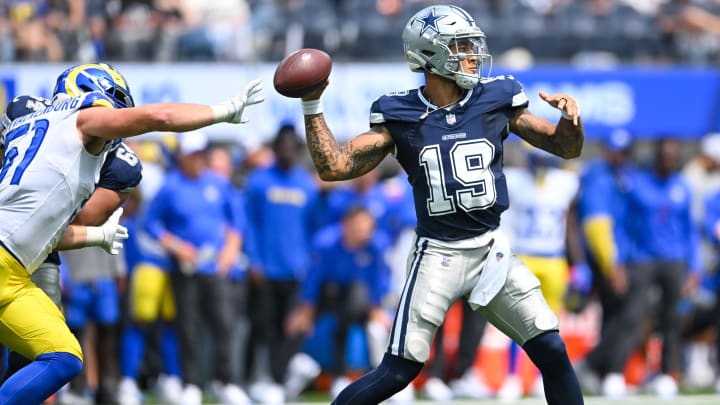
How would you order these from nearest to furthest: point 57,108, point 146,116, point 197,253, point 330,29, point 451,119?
1. point 146,116
2. point 57,108
3. point 451,119
4. point 197,253
5. point 330,29

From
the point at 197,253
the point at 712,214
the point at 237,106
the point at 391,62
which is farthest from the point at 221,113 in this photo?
the point at 391,62

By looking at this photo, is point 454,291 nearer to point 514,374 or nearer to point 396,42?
point 514,374

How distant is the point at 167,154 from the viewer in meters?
9.56

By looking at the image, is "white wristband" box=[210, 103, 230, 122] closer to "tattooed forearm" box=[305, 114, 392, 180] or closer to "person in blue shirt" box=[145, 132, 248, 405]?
"tattooed forearm" box=[305, 114, 392, 180]

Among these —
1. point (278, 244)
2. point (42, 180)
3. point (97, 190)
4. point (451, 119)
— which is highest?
point (451, 119)

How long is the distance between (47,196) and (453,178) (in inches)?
66.3

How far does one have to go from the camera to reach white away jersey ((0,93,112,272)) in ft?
16.3

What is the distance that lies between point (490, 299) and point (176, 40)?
712cm

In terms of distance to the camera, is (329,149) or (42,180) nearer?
(42,180)

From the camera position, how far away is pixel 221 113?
4.88m

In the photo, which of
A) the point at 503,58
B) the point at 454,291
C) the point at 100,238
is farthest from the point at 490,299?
the point at 503,58

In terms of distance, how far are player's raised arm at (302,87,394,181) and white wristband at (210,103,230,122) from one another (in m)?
0.44

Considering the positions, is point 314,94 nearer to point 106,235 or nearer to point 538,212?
point 106,235

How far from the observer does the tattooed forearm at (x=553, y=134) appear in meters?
5.37
